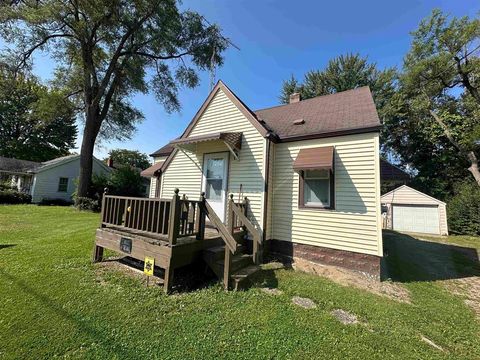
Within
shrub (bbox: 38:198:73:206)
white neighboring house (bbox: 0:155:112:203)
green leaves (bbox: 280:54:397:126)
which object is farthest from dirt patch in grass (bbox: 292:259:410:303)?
shrub (bbox: 38:198:73:206)

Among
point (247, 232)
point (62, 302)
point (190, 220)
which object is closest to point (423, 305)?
point (247, 232)

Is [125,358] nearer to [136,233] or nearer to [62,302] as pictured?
[62,302]

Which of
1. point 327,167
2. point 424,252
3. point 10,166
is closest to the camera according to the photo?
point 327,167

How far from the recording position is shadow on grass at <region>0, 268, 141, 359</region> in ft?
8.94

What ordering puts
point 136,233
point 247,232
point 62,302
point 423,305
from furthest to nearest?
point 247,232
point 136,233
point 423,305
point 62,302

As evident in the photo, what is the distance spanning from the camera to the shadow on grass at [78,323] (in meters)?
2.72

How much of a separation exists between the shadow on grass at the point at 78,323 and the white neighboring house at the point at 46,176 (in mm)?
19592

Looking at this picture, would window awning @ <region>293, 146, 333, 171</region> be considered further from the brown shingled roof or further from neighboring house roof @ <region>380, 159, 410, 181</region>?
neighboring house roof @ <region>380, 159, 410, 181</region>

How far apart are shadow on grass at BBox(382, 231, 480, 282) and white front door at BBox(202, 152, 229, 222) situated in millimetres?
5170

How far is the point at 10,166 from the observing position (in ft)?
79.6

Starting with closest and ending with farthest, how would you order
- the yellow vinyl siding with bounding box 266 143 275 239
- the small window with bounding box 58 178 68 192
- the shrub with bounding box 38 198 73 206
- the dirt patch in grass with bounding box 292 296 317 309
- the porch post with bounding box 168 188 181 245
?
the dirt patch in grass with bounding box 292 296 317 309 < the porch post with bounding box 168 188 181 245 < the yellow vinyl siding with bounding box 266 143 275 239 < the shrub with bounding box 38 198 73 206 < the small window with bounding box 58 178 68 192

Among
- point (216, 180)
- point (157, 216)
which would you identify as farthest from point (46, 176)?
point (157, 216)

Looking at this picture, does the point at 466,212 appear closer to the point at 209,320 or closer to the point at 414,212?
the point at 414,212

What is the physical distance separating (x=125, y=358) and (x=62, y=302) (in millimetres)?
1934
